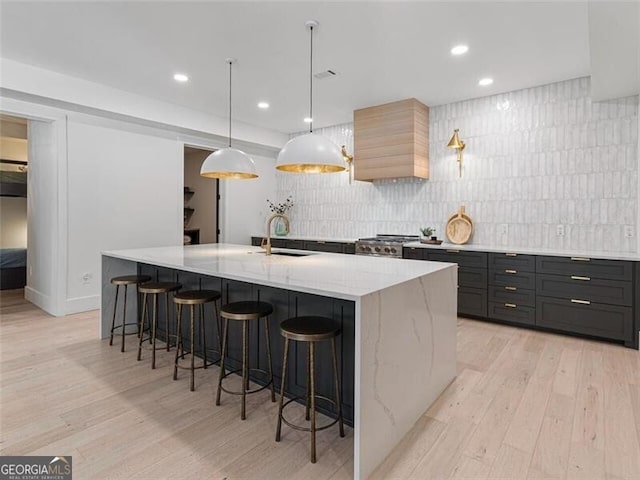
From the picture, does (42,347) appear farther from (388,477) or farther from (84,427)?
(388,477)

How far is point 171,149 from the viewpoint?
546cm

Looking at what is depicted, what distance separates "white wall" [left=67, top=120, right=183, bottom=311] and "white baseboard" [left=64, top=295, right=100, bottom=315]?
1cm

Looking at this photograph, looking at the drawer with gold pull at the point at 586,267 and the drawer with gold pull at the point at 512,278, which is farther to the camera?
the drawer with gold pull at the point at 512,278

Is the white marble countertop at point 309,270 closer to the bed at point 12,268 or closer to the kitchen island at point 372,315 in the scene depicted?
the kitchen island at point 372,315

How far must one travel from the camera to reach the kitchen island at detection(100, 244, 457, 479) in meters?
1.70

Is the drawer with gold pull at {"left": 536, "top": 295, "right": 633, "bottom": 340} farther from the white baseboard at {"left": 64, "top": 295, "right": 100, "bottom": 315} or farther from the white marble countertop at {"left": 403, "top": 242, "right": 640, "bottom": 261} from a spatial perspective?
the white baseboard at {"left": 64, "top": 295, "right": 100, "bottom": 315}

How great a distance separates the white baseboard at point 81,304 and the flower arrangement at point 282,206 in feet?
11.3

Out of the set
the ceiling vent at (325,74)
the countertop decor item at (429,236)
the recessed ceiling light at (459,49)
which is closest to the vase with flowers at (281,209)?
the countertop decor item at (429,236)

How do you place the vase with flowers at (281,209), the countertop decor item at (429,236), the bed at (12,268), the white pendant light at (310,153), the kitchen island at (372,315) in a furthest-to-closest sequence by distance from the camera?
1. the vase with flowers at (281,209)
2. the bed at (12,268)
3. the countertop decor item at (429,236)
4. the white pendant light at (310,153)
5. the kitchen island at (372,315)

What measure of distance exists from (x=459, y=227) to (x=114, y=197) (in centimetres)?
471

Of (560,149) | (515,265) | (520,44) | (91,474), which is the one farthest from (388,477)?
(560,149)

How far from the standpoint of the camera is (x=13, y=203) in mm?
6746

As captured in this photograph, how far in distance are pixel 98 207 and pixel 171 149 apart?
4.50 ft

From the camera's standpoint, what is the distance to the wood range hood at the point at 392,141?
477 centimetres
